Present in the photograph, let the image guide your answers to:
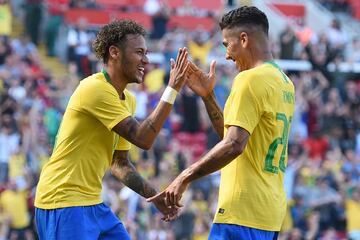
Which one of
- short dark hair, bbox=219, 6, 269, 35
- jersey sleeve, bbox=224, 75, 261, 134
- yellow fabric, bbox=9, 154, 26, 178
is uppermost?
short dark hair, bbox=219, 6, 269, 35

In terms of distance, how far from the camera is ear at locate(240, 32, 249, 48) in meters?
7.88

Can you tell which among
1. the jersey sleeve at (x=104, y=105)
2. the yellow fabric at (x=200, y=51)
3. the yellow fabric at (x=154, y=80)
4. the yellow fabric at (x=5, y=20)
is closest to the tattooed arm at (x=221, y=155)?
the jersey sleeve at (x=104, y=105)

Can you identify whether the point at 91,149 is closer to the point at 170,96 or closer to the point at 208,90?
the point at 170,96

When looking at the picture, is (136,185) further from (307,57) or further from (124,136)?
(307,57)

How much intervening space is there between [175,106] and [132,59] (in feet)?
36.1

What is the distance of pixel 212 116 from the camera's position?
338 inches

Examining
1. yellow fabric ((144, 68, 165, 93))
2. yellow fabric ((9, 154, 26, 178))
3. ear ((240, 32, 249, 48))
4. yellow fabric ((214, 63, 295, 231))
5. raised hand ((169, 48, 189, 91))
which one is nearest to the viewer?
yellow fabric ((214, 63, 295, 231))

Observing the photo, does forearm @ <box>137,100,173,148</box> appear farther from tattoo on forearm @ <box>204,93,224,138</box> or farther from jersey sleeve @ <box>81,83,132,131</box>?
tattoo on forearm @ <box>204,93,224,138</box>

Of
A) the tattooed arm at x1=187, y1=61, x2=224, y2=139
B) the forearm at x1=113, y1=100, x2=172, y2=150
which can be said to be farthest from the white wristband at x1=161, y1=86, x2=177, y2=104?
the tattooed arm at x1=187, y1=61, x2=224, y2=139

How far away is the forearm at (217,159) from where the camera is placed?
7469mm

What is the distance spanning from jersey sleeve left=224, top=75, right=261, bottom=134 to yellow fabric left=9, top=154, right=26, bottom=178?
363 inches

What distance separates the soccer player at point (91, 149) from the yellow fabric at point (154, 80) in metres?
11.1

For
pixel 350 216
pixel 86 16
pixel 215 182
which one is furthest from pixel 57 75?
pixel 350 216

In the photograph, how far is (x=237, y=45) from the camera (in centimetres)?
792
